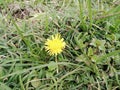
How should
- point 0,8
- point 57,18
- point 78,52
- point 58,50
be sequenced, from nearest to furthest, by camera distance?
1. point 58,50
2. point 78,52
3. point 57,18
4. point 0,8

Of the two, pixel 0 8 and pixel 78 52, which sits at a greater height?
pixel 0 8

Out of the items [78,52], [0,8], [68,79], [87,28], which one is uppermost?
[0,8]

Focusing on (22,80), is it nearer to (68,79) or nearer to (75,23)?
(68,79)

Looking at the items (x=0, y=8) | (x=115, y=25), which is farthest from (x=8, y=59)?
(x=115, y=25)

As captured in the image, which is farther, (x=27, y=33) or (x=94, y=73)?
(x=27, y=33)

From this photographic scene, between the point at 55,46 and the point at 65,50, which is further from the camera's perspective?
the point at 65,50

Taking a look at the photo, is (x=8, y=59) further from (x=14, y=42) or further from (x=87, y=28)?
(x=87, y=28)

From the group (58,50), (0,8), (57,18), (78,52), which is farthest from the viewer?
(0,8)
